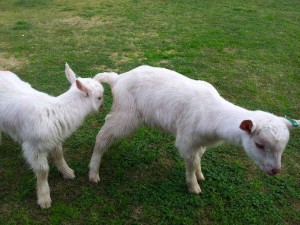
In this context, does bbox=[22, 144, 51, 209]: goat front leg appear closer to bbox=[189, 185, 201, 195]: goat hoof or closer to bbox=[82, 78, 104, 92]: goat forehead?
bbox=[82, 78, 104, 92]: goat forehead

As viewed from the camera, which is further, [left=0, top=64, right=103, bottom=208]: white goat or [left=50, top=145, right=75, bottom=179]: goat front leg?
[left=50, top=145, right=75, bottom=179]: goat front leg

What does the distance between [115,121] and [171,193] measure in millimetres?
1209

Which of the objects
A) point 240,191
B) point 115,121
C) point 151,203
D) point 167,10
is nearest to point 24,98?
point 115,121

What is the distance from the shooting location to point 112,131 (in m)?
4.30

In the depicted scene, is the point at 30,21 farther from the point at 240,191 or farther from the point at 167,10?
the point at 240,191

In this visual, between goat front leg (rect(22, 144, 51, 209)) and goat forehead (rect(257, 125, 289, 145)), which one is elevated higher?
goat forehead (rect(257, 125, 289, 145))

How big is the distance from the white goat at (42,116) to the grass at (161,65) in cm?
62

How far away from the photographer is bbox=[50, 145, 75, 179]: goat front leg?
4234 mm

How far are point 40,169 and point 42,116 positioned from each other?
642 millimetres

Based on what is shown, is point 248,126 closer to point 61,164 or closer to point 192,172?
point 192,172

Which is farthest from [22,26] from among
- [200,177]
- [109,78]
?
[200,177]

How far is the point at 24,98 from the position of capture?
154 inches

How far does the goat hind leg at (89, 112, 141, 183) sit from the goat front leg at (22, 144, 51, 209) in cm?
66

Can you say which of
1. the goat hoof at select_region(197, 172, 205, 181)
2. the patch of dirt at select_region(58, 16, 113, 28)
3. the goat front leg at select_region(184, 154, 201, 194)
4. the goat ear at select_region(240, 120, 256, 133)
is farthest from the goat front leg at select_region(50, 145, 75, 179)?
the patch of dirt at select_region(58, 16, 113, 28)
